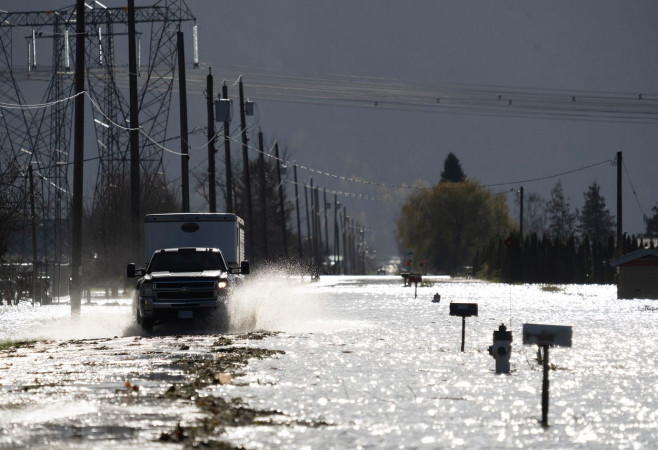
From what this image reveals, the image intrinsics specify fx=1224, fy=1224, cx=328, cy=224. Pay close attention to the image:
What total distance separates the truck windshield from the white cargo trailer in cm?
226

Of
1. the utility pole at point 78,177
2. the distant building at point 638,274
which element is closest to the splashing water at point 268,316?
the utility pole at point 78,177

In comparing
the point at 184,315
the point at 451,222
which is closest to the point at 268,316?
the point at 184,315

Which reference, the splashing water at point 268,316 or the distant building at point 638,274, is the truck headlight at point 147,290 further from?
the distant building at point 638,274

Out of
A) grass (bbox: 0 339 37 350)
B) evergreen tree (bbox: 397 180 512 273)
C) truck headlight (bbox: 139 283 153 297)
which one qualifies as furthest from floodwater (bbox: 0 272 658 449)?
evergreen tree (bbox: 397 180 512 273)

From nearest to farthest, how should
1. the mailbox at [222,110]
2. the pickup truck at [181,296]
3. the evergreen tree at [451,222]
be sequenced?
1. the pickup truck at [181,296]
2. the mailbox at [222,110]
3. the evergreen tree at [451,222]

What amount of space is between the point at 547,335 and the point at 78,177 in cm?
2599

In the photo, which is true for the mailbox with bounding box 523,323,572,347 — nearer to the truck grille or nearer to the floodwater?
the floodwater

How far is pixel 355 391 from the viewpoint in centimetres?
1536

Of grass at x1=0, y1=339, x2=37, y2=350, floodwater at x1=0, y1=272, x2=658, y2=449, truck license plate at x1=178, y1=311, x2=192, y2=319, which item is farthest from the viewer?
truck license plate at x1=178, y1=311, x2=192, y2=319

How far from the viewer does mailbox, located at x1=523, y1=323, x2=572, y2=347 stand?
13617 millimetres

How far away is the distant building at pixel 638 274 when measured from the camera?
2467 inches

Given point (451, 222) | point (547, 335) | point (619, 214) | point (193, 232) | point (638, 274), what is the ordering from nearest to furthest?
point (547, 335)
point (193, 232)
point (638, 274)
point (619, 214)
point (451, 222)

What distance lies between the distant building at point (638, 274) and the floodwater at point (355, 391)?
34.4 metres

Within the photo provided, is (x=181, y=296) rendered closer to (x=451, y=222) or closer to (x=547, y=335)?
(x=547, y=335)
